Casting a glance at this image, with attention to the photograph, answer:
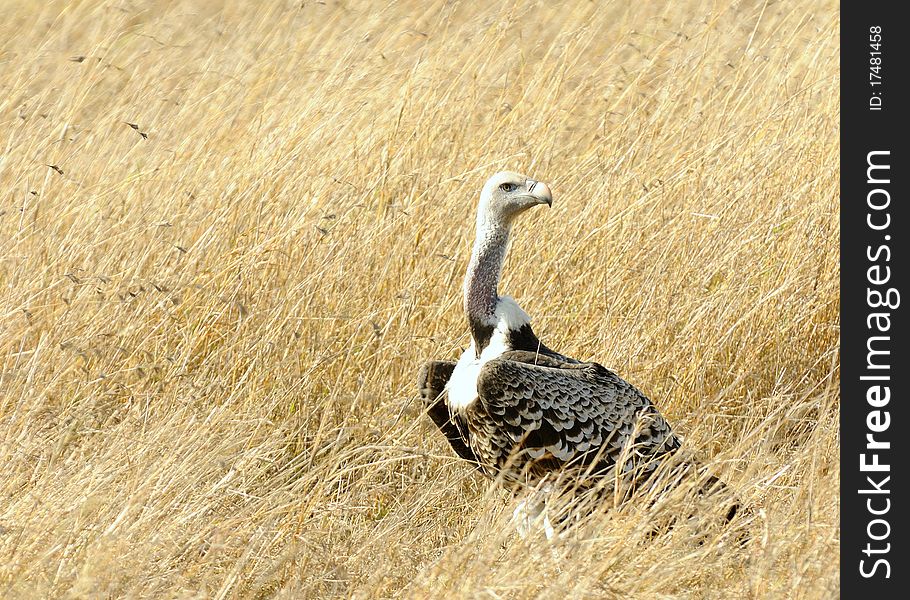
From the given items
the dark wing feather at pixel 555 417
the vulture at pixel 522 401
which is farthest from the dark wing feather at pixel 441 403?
the dark wing feather at pixel 555 417

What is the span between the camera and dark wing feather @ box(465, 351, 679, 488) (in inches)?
143

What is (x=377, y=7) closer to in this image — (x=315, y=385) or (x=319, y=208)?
(x=319, y=208)

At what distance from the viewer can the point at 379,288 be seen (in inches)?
181

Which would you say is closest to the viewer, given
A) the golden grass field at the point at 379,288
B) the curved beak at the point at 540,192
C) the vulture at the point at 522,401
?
the golden grass field at the point at 379,288

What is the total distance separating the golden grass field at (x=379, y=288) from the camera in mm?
3076

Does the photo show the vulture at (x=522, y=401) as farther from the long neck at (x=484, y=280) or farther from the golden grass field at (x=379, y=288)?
the golden grass field at (x=379, y=288)

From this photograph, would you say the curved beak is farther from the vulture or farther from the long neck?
the long neck

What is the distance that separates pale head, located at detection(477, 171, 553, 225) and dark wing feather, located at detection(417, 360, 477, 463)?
532 millimetres

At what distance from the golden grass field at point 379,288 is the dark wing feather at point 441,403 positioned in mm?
95

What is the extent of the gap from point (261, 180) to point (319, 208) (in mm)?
270

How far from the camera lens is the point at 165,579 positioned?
284 cm

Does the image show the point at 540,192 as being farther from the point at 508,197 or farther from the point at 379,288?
the point at 379,288

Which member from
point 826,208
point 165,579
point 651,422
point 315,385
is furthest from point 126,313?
point 826,208

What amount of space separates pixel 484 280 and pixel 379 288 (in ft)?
2.57
